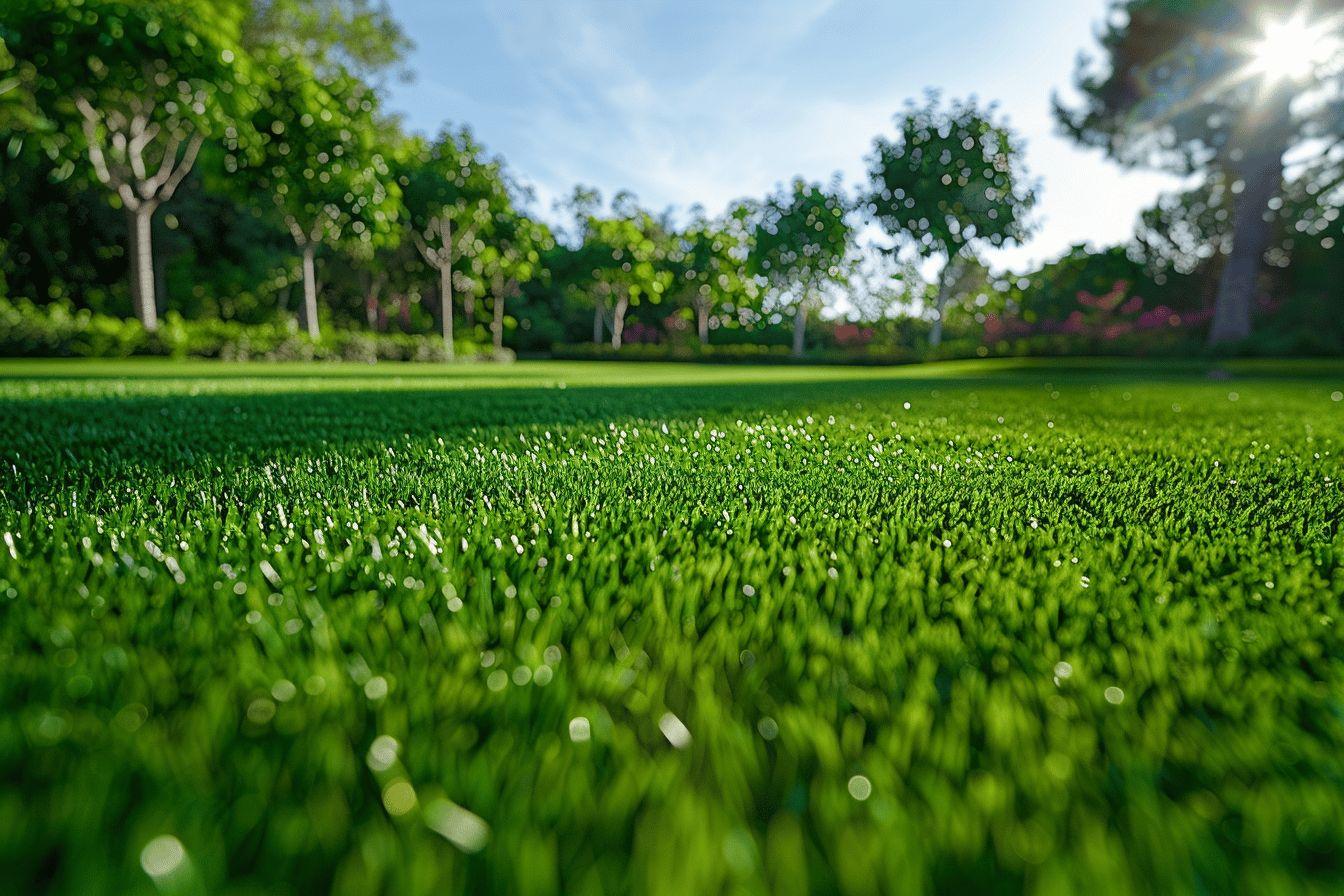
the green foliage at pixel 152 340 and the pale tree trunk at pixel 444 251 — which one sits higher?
the pale tree trunk at pixel 444 251

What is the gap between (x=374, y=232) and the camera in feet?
78.2

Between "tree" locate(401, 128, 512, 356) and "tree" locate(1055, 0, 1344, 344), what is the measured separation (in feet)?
84.6

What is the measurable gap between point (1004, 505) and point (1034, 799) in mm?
1876

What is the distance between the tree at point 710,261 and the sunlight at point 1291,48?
81.2 ft

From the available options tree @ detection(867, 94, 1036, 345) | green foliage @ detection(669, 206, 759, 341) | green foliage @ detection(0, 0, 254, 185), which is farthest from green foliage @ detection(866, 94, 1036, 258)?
green foliage @ detection(0, 0, 254, 185)

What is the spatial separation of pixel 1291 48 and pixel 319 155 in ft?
110

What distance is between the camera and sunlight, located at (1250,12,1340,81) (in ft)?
71.1

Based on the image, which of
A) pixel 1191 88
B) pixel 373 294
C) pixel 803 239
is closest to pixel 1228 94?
pixel 1191 88

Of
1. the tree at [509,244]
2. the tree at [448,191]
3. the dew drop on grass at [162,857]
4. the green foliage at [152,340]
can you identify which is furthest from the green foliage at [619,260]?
the dew drop on grass at [162,857]

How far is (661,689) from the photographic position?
3.66ft

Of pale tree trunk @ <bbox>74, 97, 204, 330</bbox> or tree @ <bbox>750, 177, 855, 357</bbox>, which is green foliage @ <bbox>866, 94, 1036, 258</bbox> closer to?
tree @ <bbox>750, 177, 855, 357</bbox>

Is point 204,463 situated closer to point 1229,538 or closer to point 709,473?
point 709,473

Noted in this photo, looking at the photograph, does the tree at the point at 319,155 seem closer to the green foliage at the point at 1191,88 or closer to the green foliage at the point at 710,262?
the green foliage at the point at 710,262

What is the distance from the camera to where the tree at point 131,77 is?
45.9ft
